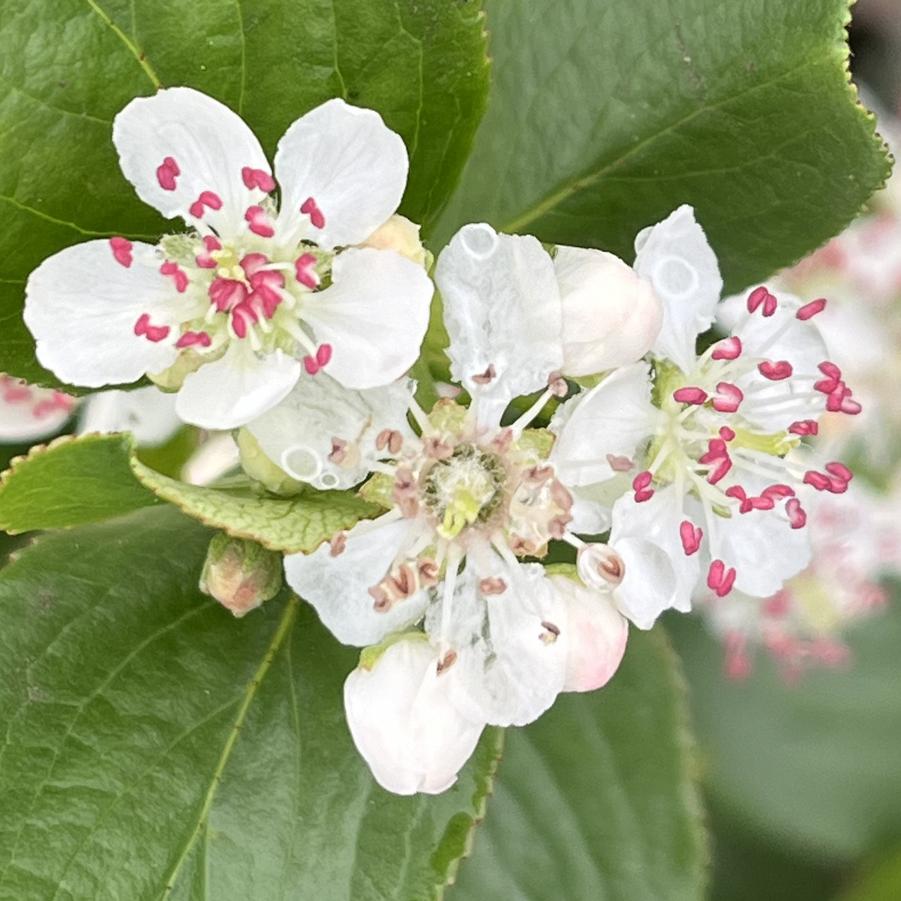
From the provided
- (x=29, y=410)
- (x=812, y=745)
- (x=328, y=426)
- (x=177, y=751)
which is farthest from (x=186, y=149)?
Result: (x=812, y=745)

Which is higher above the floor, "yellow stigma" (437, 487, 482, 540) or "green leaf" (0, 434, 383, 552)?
"green leaf" (0, 434, 383, 552)

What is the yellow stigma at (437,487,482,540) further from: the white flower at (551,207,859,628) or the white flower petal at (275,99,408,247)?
the white flower petal at (275,99,408,247)

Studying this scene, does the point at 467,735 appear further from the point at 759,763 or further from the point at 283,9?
the point at 759,763

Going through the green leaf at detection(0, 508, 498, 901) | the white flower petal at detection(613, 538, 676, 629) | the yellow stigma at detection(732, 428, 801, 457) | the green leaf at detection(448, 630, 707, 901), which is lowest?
the green leaf at detection(448, 630, 707, 901)

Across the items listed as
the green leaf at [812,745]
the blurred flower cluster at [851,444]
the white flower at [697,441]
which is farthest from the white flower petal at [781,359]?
the green leaf at [812,745]

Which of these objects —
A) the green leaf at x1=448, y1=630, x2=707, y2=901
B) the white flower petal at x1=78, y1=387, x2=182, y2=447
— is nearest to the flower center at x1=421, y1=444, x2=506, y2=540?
the white flower petal at x1=78, y1=387, x2=182, y2=447

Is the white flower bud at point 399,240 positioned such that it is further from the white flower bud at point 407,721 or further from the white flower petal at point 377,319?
the white flower bud at point 407,721
